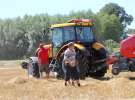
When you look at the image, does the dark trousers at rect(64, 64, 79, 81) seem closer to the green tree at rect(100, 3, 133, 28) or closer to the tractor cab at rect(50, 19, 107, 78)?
the tractor cab at rect(50, 19, 107, 78)

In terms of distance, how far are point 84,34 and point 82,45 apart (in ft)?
2.57

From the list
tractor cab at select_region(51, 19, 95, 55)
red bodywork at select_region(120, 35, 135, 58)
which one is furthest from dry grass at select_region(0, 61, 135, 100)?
tractor cab at select_region(51, 19, 95, 55)

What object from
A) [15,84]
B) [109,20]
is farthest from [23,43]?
[15,84]

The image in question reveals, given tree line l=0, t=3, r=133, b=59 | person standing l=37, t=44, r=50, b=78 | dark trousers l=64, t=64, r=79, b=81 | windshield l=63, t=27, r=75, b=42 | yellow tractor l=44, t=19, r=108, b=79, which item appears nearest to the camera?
dark trousers l=64, t=64, r=79, b=81

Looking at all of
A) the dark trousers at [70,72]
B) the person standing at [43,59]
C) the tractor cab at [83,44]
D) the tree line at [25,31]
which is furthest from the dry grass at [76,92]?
the tree line at [25,31]

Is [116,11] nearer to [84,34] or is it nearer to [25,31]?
[25,31]

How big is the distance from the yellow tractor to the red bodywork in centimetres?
127

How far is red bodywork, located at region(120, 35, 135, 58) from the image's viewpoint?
69.2ft

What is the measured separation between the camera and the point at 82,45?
22188 millimetres

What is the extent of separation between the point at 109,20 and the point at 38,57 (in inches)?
2892

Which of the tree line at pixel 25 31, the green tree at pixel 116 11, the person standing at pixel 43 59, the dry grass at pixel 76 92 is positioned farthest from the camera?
the green tree at pixel 116 11

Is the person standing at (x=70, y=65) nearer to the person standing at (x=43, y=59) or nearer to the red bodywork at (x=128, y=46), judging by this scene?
the red bodywork at (x=128, y=46)

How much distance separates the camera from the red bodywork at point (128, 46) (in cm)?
2109

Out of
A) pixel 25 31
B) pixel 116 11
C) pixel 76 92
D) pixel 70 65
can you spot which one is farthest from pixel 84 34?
pixel 116 11
